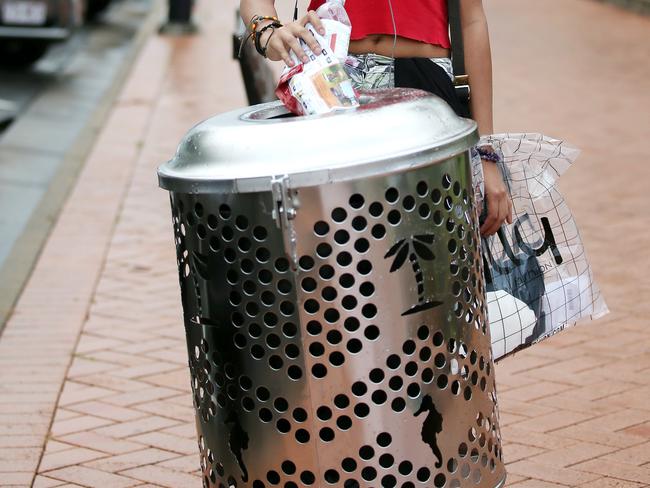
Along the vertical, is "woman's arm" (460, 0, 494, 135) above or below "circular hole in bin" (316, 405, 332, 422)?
above

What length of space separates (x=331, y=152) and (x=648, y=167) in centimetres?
616

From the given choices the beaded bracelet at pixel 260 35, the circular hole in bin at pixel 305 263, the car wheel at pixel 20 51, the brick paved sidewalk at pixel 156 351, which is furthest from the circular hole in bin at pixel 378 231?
the car wheel at pixel 20 51

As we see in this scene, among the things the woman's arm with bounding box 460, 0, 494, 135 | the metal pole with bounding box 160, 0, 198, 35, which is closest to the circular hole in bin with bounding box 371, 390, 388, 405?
the woman's arm with bounding box 460, 0, 494, 135

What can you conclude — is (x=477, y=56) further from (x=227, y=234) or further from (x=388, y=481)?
(x=388, y=481)

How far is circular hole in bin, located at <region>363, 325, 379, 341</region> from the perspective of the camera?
215 cm

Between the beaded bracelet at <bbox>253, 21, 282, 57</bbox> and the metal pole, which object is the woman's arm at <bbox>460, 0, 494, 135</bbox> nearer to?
the beaded bracelet at <bbox>253, 21, 282, 57</bbox>

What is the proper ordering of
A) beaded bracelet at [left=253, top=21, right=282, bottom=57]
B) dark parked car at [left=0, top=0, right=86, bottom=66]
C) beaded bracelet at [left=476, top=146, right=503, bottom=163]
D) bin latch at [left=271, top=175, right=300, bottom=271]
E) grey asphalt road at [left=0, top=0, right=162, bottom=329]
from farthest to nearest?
dark parked car at [left=0, top=0, right=86, bottom=66] < grey asphalt road at [left=0, top=0, right=162, bottom=329] < beaded bracelet at [left=476, top=146, right=503, bottom=163] < beaded bracelet at [left=253, top=21, right=282, bottom=57] < bin latch at [left=271, top=175, right=300, bottom=271]

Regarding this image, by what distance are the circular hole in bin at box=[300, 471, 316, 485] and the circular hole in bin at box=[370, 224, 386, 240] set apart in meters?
0.45

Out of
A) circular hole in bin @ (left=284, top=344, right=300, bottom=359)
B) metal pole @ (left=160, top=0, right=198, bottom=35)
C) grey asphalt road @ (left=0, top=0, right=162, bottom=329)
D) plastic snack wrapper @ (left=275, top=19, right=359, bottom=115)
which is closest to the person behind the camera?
circular hole in bin @ (left=284, top=344, right=300, bottom=359)

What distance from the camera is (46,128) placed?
10.0m

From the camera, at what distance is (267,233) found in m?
2.13

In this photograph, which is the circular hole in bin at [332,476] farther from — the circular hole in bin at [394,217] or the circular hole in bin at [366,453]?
the circular hole in bin at [394,217]

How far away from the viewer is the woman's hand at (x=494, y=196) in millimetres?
2787

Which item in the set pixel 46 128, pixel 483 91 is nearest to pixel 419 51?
pixel 483 91
